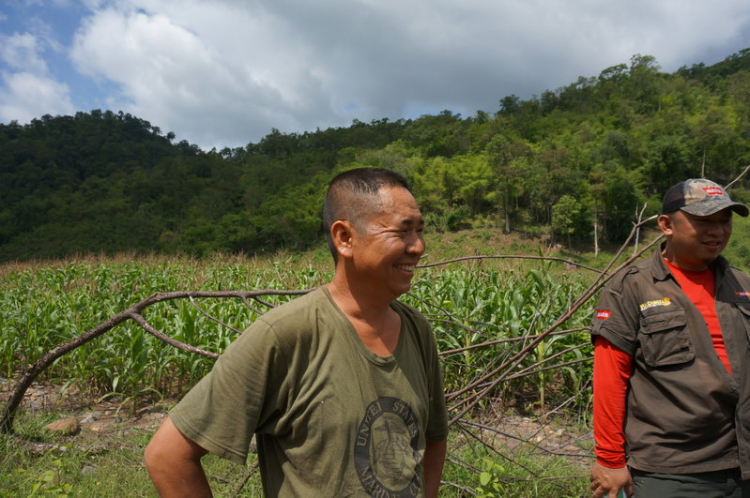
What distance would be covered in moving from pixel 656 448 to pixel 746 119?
262ft

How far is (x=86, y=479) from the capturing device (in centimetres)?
284

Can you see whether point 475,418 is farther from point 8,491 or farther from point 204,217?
A: point 204,217

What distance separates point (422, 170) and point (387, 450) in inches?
2554

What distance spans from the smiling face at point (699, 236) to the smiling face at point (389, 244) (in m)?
1.29

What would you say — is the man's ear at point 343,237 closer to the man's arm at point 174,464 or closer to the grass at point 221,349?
the man's arm at point 174,464

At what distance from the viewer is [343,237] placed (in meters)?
1.18

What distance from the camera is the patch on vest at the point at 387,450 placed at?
108 centimetres

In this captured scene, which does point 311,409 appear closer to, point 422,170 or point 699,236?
point 699,236

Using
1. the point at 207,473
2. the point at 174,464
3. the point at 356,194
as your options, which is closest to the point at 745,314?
the point at 356,194

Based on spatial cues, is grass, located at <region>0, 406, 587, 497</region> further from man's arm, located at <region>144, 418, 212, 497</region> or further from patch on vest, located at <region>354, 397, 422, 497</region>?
man's arm, located at <region>144, 418, 212, 497</region>

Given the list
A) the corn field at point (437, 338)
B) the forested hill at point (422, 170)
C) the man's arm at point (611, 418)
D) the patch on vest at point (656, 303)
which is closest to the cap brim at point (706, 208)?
the patch on vest at point (656, 303)

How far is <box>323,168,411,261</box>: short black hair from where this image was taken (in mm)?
1146

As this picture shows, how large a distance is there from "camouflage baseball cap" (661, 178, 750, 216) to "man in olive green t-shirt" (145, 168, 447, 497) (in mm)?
1293

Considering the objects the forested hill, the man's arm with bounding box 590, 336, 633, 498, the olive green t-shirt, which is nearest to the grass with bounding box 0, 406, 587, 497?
the man's arm with bounding box 590, 336, 633, 498
